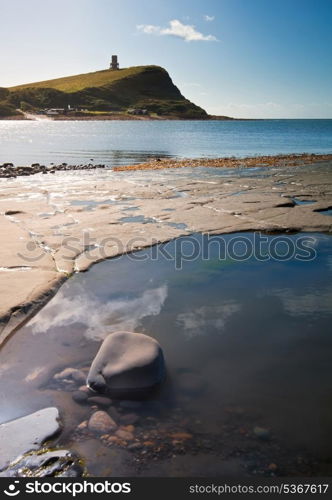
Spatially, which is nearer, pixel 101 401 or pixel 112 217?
pixel 101 401

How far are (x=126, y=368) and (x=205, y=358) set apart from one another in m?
0.76

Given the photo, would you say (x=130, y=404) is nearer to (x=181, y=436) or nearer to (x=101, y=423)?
(x=101, y=423)

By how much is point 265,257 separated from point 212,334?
2571 mm

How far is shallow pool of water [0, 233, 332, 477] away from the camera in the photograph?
2598 millimetres

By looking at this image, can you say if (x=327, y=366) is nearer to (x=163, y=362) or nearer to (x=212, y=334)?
(x=212, y=334)

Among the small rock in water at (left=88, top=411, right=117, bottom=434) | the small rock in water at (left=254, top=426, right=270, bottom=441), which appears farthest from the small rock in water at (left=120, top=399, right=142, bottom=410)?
the small rock in water at (left=254, top=426, right=270, bottom=441)

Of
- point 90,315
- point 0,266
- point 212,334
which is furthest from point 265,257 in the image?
point 0,266

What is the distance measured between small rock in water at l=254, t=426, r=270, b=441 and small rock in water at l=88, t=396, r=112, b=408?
42.7 inches

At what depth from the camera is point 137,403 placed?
3072mm

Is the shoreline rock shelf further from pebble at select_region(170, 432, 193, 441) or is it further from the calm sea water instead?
pebble at select_region(170, 432, 193, 441)

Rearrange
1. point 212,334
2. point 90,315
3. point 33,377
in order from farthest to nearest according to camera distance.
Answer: point 90,315 < point 212,334 < point 33,377

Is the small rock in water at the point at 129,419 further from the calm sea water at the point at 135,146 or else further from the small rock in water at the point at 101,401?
the calm sea water at the point at 135,146

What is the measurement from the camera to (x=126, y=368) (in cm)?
330

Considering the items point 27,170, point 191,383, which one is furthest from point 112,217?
point 27,170
